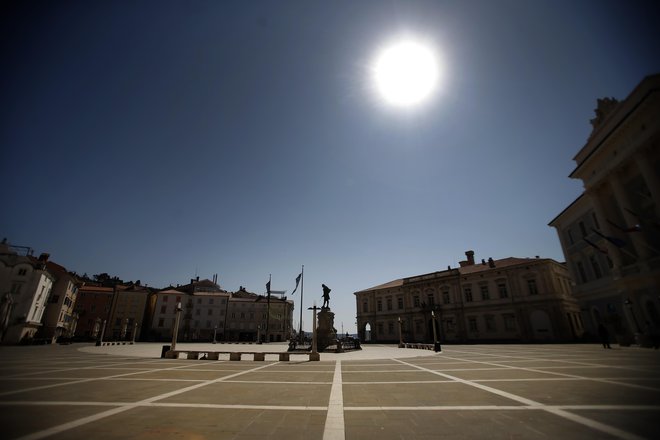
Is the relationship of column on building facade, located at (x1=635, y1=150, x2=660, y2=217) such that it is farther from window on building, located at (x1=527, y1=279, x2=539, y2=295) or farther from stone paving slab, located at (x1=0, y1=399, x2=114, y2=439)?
stone paving slab, located at (x1=0, y1=399, x2=114, y2=439)

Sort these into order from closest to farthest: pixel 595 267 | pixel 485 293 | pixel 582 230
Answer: pixel 595 267 → pixel 582 230 → pixel 485 293

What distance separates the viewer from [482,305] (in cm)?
4041

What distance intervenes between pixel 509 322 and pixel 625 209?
2269 centimetres

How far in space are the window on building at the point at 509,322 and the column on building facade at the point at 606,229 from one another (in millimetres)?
17092

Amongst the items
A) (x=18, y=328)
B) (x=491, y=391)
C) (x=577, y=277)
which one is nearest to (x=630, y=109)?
(x=577, y=277)

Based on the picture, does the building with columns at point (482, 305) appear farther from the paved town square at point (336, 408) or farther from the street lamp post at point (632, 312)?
the paved town square at point (336, 408)

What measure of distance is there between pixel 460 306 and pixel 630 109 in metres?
31.7

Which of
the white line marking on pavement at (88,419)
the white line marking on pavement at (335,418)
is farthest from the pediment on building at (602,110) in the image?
the white line marking on pavement at (88,419)

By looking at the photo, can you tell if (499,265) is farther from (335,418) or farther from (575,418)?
(335,418)

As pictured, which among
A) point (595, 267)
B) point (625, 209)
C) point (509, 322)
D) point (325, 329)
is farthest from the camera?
point (509, 322)

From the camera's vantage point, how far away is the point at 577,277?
102ft

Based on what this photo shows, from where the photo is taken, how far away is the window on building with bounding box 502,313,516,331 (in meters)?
37.1

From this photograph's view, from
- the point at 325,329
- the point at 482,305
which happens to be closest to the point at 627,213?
the point at 482,305

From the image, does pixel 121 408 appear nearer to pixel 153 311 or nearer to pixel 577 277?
pixel 577 277
